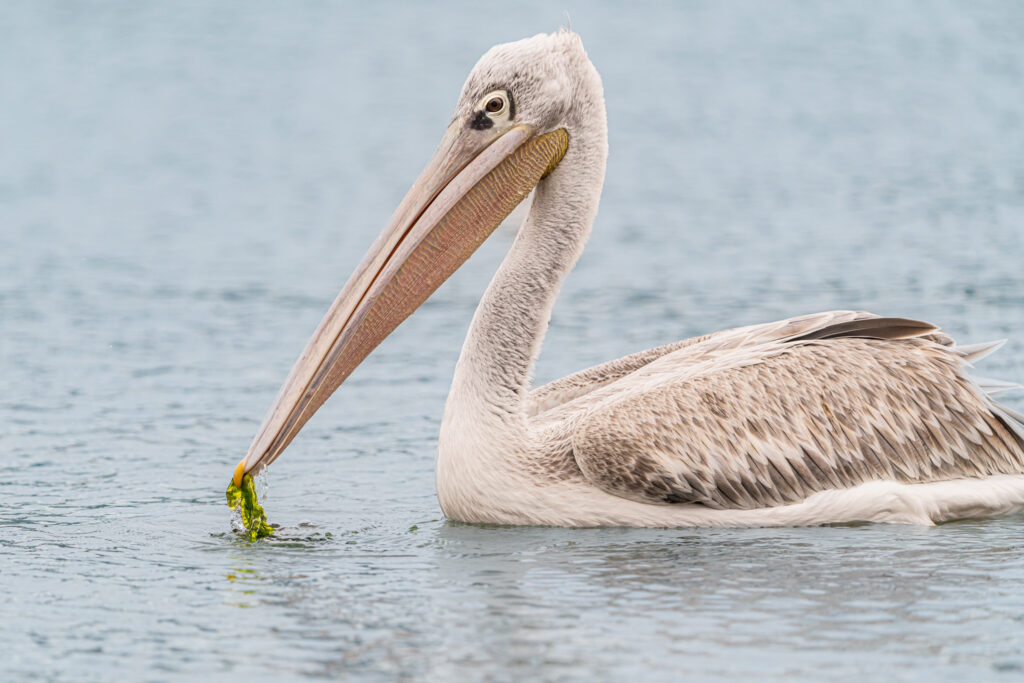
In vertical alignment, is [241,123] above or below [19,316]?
above

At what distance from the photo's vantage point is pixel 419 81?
22797 mm

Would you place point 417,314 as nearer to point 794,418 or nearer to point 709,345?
point 709,345

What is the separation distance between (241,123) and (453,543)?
14.5m

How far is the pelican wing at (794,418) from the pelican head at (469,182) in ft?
2.81

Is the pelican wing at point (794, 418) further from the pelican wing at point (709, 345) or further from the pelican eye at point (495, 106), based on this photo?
the pelican eye at point (495, 106)

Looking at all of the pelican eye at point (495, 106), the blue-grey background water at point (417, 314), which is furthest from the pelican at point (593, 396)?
the blue-grey background water at point (417, 314)

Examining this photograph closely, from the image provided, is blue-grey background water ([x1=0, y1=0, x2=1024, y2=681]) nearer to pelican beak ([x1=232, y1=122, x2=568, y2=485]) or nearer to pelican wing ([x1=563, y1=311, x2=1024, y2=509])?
pelican wing ([x1=563, y1=311, x2=1024, y2=509])

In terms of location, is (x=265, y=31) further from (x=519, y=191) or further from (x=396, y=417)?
(x=519, y=191)

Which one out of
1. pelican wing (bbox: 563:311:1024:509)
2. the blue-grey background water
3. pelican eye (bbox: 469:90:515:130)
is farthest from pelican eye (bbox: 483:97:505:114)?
the blue-grey background water

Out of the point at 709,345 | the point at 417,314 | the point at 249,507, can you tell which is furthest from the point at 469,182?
the point at 417,314

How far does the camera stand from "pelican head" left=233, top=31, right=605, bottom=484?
235 inches

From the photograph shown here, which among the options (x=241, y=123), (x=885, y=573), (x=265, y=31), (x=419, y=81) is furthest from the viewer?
(x=265, y=31)

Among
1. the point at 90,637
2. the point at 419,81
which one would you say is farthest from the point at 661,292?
the point at 419,81

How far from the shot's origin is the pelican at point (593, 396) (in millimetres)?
5996
